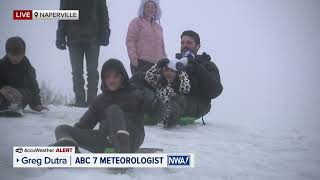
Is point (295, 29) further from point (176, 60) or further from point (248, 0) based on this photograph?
point (176, 60)

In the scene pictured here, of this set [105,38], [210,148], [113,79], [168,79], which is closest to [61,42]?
[105,38]

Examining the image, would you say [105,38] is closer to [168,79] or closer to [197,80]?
[168,79]

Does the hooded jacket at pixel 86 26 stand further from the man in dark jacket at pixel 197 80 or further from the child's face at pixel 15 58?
the man in dark jacket at pixel 197 80

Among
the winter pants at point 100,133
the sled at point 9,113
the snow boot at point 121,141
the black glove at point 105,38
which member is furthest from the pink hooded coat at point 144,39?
the snow boot at point 121,141

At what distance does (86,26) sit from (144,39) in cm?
53

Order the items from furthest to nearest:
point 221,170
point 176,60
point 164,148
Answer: point 176,60, point 164,148, point 221,170

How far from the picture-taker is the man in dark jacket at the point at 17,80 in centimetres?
311

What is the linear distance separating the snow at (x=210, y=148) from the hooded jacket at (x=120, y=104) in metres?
0.24

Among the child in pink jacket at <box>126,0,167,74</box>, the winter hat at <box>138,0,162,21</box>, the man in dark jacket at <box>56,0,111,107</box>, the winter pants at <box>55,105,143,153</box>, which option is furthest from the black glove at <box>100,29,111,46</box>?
the winter pants at <box>55,105,143,153</box>

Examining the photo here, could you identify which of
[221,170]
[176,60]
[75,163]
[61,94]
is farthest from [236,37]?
[75,163]

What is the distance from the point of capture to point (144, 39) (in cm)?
392

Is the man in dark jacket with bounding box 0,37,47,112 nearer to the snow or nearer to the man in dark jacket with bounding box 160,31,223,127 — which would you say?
the snow

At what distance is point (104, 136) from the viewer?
88.2 inches

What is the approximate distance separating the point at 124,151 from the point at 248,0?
1.75 metres
